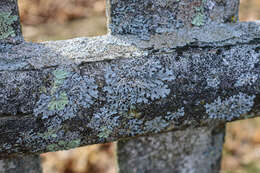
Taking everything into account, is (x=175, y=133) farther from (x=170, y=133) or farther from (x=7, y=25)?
(x=7, y=25)

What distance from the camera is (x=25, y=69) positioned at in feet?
2.14

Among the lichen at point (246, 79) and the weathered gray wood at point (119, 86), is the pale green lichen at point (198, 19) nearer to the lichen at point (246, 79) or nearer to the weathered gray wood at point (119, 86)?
the weathered gray wood at point (119, 86)

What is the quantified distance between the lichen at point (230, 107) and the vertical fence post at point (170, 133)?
1.7 inches

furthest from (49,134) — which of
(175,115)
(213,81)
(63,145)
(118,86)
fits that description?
(213,81)

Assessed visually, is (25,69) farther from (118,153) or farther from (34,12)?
(34,12)

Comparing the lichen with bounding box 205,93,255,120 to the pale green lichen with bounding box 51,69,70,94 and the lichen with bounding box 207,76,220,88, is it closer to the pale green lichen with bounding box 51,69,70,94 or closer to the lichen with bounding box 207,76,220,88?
the lichen with bounding box 207,76,220,88

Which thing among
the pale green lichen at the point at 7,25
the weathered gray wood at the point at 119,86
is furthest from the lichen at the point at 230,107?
the pale green lichen at the point at 7,25

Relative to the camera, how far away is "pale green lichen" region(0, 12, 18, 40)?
0.70 meters

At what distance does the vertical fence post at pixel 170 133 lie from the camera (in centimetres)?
77

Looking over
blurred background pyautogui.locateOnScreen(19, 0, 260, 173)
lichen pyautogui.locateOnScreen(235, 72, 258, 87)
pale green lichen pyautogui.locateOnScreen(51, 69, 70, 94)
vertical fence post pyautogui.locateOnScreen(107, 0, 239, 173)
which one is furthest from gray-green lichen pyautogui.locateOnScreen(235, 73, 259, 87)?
blurred background pyautogui.locateOnScreen(19, 0, 260, 173)

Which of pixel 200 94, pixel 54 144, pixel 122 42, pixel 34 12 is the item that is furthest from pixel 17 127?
pixel 34 12

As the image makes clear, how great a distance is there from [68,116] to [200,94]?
31 cm

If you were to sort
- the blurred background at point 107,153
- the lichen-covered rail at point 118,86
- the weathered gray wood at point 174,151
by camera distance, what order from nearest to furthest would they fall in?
the lichen-covered rail at point 118,86 < the weathered gray wood at point 174,151 < the blurred background at point 107,153

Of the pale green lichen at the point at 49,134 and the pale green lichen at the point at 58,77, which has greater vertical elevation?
the pale green lichen at the point at 58,77
